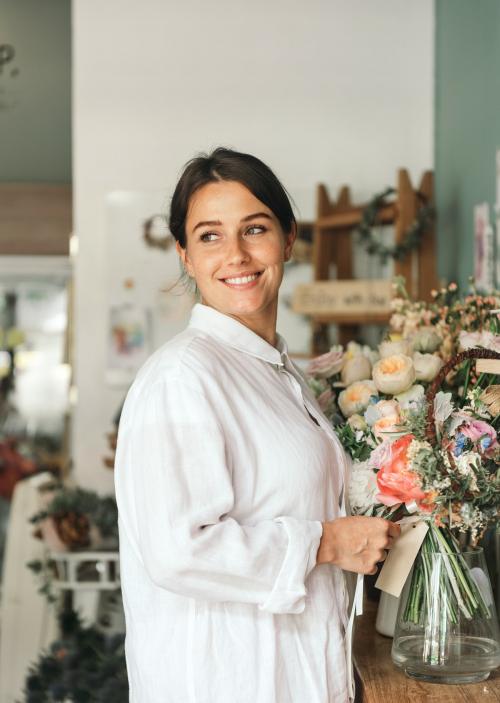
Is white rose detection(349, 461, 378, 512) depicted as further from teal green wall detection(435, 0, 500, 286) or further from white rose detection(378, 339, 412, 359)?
teal green wall detection(435, 0, 500, 286)

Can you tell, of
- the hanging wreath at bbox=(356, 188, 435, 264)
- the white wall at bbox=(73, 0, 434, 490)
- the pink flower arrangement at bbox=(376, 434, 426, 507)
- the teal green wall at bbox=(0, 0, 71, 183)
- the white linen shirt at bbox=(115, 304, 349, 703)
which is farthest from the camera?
the teal green wall at bbox=(0, 0, 71, 183)

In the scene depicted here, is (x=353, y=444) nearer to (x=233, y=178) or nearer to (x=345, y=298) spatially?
(x=233, y=178)

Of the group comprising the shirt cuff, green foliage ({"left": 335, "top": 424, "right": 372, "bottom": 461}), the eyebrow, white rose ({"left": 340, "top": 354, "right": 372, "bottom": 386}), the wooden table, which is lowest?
the wooden table

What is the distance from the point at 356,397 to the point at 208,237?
425 mm

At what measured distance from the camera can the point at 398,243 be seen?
3.66 metres

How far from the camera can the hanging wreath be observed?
3.64 metres

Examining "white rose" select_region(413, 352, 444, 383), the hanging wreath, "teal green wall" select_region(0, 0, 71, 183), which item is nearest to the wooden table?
"white rose" select_region(413, 352, 444, 383)

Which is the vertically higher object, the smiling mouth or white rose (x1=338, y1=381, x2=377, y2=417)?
→ the smiling mouth

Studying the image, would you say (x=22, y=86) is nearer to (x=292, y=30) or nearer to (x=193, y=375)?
(x=292, y=30)

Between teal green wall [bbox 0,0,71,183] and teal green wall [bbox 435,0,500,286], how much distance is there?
6.09 feet

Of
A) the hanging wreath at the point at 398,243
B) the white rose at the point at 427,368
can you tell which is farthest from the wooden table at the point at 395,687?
the hanging wreath at the point at 398,243

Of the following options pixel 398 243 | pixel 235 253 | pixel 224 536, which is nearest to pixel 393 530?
pixel 224 536

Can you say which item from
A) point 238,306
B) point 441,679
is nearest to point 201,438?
point 238,306

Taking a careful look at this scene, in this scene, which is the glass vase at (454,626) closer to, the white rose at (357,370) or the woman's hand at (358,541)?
the woman's hand at (358,541)
